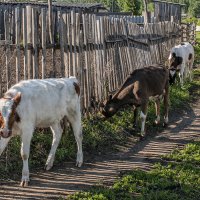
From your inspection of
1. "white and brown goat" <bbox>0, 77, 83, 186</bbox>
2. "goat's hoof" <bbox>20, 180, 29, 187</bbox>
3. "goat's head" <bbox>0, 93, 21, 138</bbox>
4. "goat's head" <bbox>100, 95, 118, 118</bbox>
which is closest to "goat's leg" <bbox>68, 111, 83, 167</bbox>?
"white and brown goat" <bbox>0, 77, 83, 186</bbox>

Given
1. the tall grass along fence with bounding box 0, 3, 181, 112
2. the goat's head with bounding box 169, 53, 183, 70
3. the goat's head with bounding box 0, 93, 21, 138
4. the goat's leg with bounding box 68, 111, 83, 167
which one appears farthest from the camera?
the goat's head with bounding box 169, 53, 183, 70

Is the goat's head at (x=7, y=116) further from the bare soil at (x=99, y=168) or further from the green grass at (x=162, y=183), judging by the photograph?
the green grass at (x=162, y=183)

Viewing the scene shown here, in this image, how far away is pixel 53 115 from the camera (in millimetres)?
7148

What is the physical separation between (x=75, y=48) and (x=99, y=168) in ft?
9.30

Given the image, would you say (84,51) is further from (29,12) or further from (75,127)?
(75,127)

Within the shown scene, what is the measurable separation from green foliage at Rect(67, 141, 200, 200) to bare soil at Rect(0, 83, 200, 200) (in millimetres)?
266

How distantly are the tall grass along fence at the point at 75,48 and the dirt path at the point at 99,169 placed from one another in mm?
1721

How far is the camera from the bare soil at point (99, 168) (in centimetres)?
647

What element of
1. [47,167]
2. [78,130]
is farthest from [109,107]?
[47,167]

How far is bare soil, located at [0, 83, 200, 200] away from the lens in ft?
21.2

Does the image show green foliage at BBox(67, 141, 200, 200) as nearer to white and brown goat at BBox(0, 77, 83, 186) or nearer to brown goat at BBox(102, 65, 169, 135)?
white and brown goat at BBox(0, 77, 83, 186)

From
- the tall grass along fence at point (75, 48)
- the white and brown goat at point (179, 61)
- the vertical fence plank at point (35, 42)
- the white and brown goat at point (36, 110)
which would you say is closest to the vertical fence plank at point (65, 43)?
the tall grass along fence at point (75, 48)

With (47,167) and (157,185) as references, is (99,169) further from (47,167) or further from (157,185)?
(157,185)

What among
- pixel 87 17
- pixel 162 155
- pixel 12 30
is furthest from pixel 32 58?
pixel 162 155
